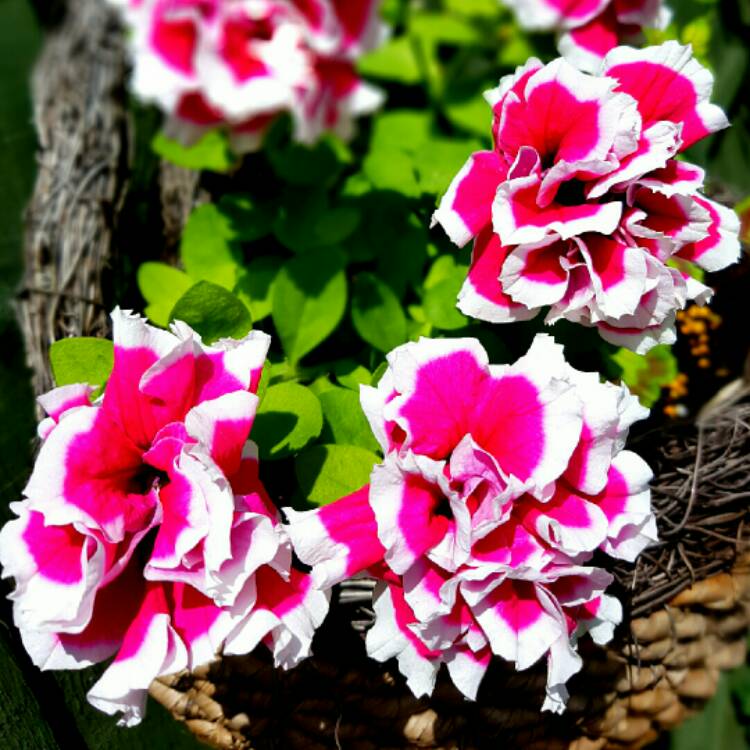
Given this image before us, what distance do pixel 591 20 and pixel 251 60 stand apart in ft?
1.08

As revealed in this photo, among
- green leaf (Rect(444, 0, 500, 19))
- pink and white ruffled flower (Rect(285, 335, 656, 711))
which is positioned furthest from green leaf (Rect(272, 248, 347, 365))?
green leaf (Rect(444, 0, 500, 19))

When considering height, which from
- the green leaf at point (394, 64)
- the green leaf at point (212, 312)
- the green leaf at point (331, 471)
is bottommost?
the green leaf at point (331, 471)

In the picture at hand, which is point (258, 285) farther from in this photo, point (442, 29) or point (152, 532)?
point (442, 29)

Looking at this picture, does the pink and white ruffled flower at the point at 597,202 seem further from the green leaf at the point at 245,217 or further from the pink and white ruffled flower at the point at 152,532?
the green leaf at the point at 245,217

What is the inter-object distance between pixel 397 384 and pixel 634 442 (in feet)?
1.11

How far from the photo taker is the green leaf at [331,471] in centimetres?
63

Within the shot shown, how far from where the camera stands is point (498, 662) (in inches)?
28.6

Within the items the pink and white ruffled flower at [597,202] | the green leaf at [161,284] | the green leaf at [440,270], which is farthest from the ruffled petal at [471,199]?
the green leaf at [161,284]

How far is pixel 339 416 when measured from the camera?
27.1 inches

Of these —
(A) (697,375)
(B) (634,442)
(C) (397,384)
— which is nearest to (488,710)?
(B) (634,442)

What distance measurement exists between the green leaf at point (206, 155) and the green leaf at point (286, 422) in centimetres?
30

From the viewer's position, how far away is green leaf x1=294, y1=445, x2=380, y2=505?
632 millimetres

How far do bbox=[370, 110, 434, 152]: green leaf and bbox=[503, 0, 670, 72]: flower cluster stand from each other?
0.25 metres

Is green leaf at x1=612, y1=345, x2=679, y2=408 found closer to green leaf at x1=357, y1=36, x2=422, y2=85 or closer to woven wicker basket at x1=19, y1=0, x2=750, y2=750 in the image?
woven wicker basket at x1=19, y1=0, x2=750, y2=750
